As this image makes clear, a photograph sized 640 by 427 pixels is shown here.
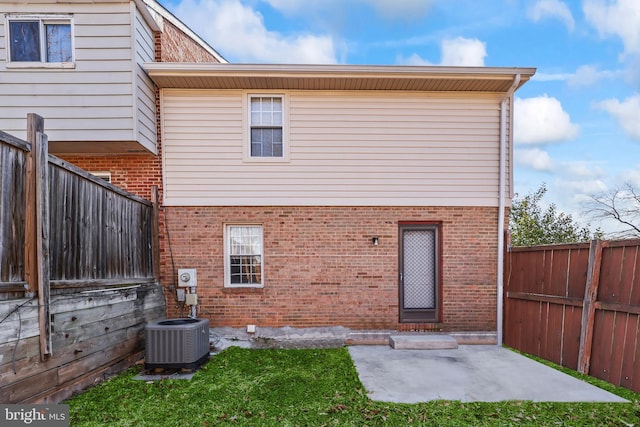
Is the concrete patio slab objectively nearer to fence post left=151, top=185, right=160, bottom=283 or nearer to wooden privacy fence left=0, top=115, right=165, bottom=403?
wooden privacy fence left=0, top=115, right=165, bottom=403

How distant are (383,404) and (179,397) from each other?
2.42m

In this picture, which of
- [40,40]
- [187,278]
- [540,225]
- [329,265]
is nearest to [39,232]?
[187,278]

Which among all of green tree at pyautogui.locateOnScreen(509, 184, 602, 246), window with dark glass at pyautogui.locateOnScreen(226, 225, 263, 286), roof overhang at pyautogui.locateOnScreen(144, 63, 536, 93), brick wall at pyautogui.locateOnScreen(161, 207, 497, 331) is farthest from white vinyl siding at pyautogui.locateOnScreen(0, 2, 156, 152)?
green tree at pyautogui.locateOnScreen(509, 184, 602, 246)

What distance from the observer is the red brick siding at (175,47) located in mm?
6176

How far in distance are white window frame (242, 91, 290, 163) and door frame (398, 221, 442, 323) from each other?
2.65m

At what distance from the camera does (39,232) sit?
11.5ft

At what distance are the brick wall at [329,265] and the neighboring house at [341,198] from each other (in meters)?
0.02

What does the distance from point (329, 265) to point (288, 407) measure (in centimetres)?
287

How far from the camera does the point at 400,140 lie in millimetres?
6289

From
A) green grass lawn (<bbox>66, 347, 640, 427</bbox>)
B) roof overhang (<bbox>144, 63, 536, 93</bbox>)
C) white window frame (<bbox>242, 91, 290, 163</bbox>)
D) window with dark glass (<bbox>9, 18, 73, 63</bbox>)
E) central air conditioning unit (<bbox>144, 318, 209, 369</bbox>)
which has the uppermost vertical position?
window with dark glass (<bbox>9, 18, 73, 63</bbox>)

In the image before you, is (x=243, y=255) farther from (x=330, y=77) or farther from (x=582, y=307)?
(x=582, y=307)

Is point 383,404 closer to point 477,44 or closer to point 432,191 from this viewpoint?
point 432,191

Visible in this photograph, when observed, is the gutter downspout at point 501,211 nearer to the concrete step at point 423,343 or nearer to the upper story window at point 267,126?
the concrete step at point 423,343

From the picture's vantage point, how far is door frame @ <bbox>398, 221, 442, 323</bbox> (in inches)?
249
